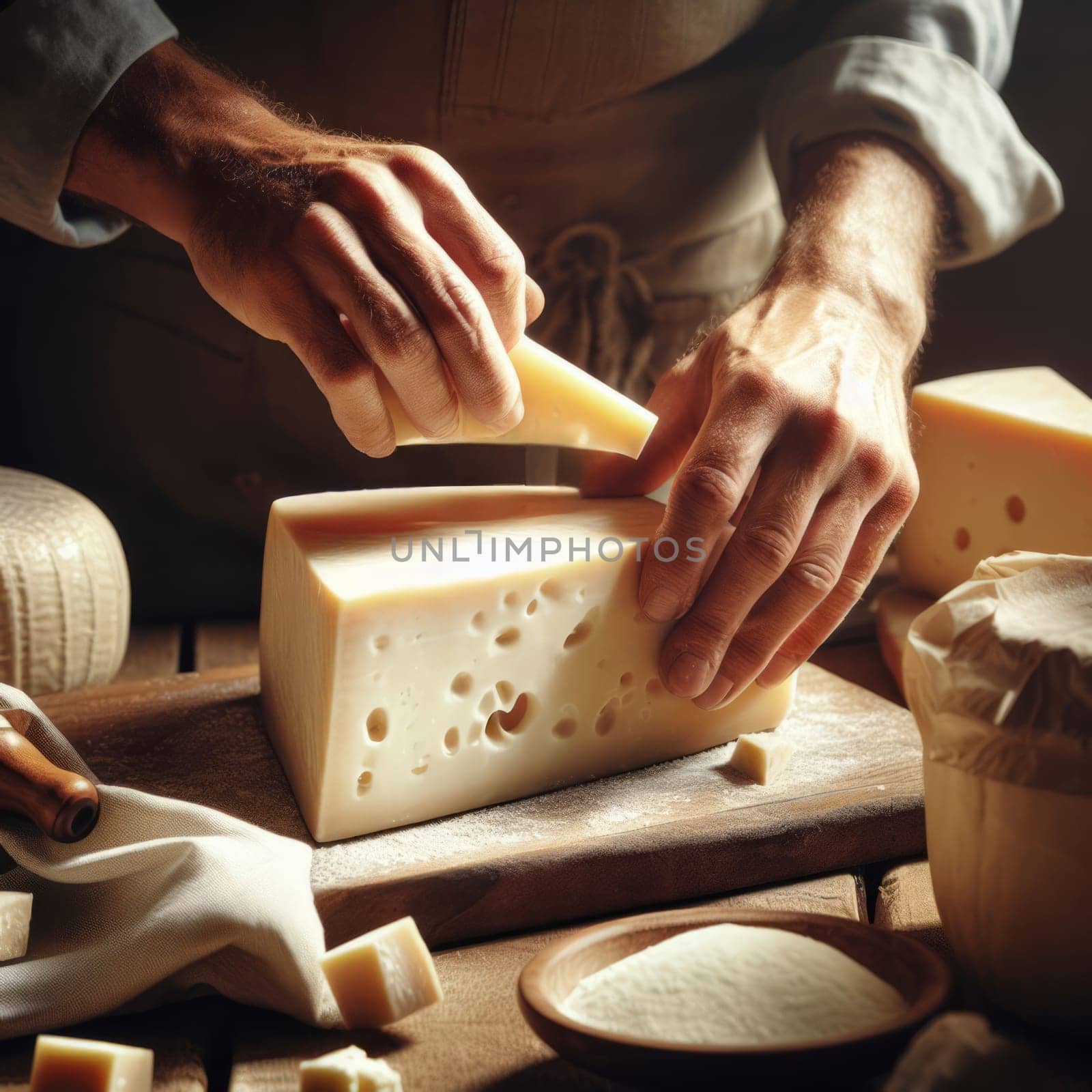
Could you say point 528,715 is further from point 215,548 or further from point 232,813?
point 215,548

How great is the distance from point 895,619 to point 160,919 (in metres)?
1.10

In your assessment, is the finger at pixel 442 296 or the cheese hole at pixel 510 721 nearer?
the finger at pixel 442 296

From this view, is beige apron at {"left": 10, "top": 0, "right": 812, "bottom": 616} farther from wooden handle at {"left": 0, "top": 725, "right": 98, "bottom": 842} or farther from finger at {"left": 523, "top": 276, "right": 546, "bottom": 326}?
wooden handle at {"left": 0, "top": 725, "right": 98, "bottom": 842}

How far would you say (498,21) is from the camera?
1.50m

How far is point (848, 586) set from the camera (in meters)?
1.29

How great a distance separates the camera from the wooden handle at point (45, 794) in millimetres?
981

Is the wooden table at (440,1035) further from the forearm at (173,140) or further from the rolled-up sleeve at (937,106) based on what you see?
the rolled-up sleeve at (937,106)

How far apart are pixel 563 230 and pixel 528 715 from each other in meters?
0.80

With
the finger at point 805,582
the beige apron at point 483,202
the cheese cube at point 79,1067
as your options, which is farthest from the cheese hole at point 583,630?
the beige apron at point 483,202

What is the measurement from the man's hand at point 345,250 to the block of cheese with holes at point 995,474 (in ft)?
2.53

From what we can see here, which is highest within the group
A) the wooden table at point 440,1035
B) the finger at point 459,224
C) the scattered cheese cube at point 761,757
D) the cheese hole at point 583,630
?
the finger at point 459,224

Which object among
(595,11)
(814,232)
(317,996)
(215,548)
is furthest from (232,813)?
(595,11)

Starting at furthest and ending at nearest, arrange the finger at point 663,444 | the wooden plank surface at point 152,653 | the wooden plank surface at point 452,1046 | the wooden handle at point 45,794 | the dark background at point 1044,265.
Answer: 1. the dark background at point 1044,265
2. the wooden plank surface at point 152,653
3. the finger at point 663,444
4. the wooden handle at point 45,794
5. the wooden plank surface at point 452,1046

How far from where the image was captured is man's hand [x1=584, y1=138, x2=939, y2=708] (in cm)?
117
